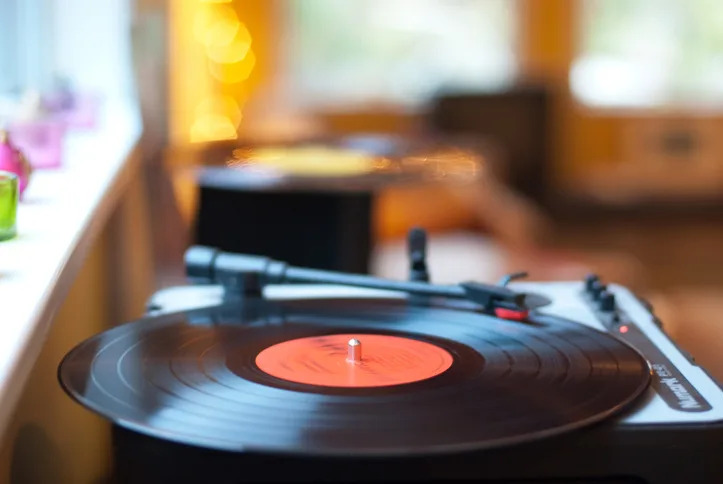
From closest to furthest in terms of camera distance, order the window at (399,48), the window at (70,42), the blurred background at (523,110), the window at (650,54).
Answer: the window at (70,42), the blurred background at (523,110), the window at (399,48), the window at (650,54)

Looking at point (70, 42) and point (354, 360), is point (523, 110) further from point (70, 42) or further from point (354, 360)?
point (354, 360)

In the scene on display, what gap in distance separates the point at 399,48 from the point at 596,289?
3.84 meters

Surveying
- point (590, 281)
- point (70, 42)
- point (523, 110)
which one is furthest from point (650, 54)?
point (590, 281)

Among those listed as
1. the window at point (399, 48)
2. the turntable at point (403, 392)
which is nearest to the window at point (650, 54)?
the window at point (399, 48)

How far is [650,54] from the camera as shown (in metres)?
4.85

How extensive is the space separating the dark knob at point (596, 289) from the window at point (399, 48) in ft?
12.0

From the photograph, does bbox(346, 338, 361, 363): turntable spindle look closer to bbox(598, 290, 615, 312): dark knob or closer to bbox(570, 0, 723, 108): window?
bbox(598, 290, 615, 312): dark knob

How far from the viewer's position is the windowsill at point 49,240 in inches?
23.0

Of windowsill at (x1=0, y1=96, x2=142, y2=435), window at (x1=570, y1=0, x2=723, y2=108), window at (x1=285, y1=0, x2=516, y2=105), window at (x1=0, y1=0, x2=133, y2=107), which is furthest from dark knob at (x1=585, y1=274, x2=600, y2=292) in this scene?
window at (x1=570, y1=0, x2=723, y2=108)

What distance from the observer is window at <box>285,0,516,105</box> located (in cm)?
456

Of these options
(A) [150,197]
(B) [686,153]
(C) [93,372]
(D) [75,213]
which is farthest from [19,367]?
(B) [686,153]

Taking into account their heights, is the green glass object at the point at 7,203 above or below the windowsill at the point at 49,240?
above

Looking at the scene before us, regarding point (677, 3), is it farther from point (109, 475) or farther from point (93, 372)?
point (93, 372)

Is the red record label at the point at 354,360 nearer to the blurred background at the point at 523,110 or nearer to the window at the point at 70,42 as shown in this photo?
the window at the point at 70,42
